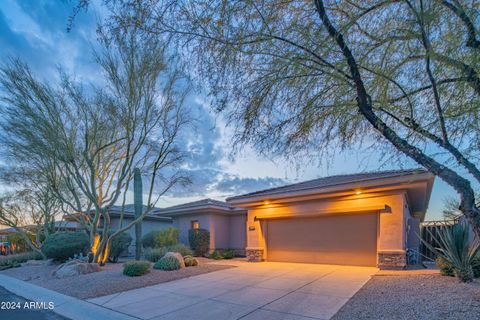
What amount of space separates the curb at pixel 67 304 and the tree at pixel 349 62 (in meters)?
4.92

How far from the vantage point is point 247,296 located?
737 cm

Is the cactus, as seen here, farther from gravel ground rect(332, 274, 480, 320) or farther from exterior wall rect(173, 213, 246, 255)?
gravel ground rect(332, 274, 480, 320)

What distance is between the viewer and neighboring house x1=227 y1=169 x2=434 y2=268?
1088 centimetres

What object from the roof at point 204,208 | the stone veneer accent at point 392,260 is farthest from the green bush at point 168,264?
the stone veneer accent at point 392,260

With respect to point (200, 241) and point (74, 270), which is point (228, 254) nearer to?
point (200, 241)

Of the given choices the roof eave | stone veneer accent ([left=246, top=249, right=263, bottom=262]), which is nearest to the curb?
the roof eave

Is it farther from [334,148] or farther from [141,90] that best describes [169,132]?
[334,148]

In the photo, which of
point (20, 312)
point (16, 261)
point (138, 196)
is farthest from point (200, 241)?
point (20, 312)

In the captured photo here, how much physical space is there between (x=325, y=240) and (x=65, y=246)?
38.3 ft

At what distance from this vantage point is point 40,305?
24.9 feet

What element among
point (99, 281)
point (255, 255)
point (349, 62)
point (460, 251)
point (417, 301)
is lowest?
point (255, 255)

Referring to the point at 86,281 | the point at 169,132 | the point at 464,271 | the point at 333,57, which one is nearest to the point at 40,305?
the point at 86,281

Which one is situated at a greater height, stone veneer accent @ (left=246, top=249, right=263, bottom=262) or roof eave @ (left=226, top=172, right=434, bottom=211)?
roof eave @ (left=226, top=172, right=434, bottom=211)

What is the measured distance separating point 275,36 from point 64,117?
10.3m
